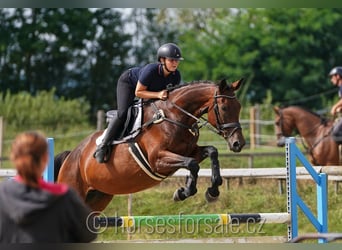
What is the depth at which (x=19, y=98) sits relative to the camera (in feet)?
86.0

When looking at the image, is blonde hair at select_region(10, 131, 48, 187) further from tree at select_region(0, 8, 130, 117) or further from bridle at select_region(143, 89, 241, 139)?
tree at select_region(0, 8, 130, 117)

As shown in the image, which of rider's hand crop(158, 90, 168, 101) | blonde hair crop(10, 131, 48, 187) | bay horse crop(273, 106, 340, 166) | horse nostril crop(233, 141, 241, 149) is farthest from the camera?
bay horse crop(273, 106, 340, 166)

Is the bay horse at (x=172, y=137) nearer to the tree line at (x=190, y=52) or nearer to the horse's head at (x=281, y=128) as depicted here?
the horse's head at (x=281, y=128)

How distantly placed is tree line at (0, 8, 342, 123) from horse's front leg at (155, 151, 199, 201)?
2151 cm

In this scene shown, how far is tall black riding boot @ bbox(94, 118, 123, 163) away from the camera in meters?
7.53

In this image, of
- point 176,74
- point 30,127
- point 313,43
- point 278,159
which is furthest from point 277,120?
point 313,43

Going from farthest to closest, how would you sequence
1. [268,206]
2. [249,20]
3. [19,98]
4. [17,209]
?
1. [249,20]
2. [19,98]
3. [268,206]
4. [17,209]

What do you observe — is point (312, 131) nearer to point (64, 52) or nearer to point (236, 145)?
point (236, 145)

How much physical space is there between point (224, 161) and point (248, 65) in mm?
16349

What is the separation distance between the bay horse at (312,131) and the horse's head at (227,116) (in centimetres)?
633

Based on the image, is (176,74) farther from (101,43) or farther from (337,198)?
(101,43)

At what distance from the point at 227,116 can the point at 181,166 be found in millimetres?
656

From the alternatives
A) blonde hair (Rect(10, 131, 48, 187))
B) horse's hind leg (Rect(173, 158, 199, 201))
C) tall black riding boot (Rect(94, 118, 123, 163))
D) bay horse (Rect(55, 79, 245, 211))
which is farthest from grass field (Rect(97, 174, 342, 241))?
blonde hair (Rect(10, 131, 48, 187))

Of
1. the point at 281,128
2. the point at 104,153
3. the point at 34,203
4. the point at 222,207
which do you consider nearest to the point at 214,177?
the point at 104,153
